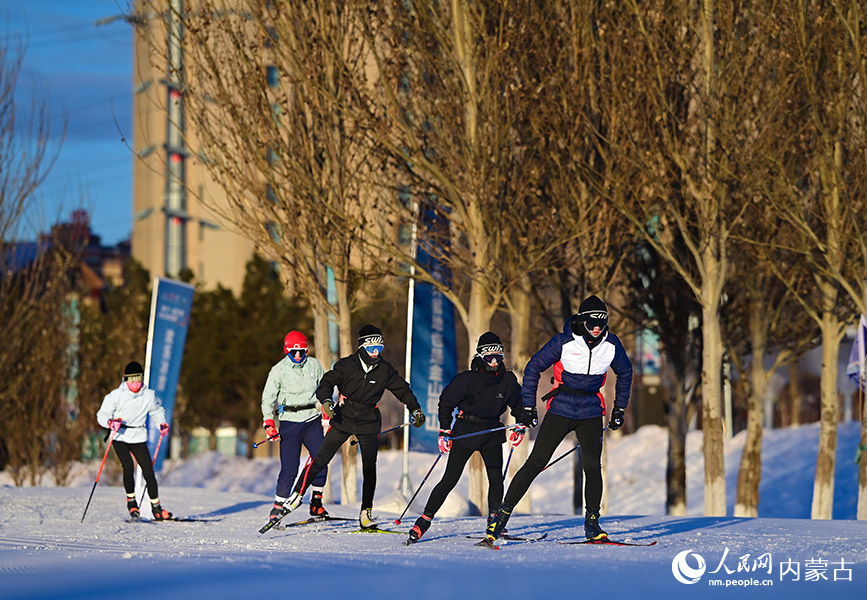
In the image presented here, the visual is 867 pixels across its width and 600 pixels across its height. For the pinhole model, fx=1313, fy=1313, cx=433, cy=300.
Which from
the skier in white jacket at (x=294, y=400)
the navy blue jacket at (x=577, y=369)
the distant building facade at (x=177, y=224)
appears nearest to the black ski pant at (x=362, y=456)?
the skier in white jacket at (x=294, y=400)

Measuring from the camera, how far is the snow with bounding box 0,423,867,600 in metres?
8.30

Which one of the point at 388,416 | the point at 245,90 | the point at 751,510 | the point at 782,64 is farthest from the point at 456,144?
the point at 388,416

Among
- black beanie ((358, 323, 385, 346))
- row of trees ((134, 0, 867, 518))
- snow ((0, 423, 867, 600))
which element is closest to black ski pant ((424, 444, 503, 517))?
snow ((0, 423, 867, 600))

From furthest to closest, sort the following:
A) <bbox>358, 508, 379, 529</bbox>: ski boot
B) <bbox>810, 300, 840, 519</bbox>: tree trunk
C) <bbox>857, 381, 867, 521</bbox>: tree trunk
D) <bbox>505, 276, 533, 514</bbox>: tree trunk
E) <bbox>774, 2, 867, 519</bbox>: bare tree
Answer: <bbox>810, 300, 840, 519</bbox>: tree trunk, <bbox>505, 276, 533, 514</bbox>: tree trunk, <bbox>857, 381, 867, 521</bbox>: tree trunk, <bbox>774, 2, 867, 519</bbox>: bare tree, <bbox>358, 508, 379, 529</bbox>: ski boot

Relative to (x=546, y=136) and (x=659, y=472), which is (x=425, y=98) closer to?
(x=546, y=136)

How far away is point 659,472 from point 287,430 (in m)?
23.1

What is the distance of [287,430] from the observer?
13438 millimetres

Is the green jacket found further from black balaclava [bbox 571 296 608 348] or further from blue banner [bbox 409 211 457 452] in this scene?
blue banner [bbox 409 211 457 452]

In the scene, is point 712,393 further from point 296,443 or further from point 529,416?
point 529,416

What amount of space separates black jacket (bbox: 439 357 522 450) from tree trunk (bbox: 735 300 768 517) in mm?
13267

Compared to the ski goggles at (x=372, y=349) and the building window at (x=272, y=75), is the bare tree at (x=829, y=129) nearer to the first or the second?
the building window at (x=272, y=75)

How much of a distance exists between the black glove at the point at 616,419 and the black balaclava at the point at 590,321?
0.65 meters
